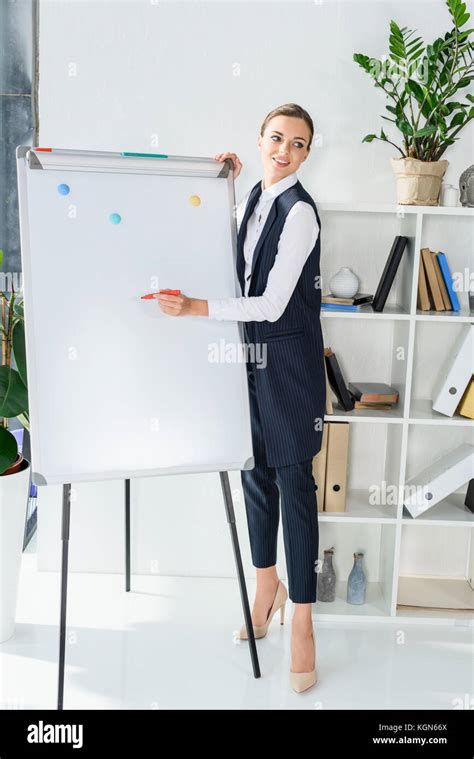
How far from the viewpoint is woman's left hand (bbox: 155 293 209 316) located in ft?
7.20

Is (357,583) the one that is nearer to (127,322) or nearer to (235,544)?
(235,544)

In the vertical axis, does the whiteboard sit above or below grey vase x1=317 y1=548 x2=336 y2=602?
above

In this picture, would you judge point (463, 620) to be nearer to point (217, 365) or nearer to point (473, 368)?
point (473, 368)

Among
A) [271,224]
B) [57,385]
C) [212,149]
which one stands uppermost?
[212,149]

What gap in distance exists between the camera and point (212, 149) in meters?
2.85

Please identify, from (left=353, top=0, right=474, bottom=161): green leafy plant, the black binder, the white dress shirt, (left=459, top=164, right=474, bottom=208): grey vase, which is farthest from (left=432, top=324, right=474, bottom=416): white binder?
the white dress shirt

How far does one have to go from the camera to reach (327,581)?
2869 mm

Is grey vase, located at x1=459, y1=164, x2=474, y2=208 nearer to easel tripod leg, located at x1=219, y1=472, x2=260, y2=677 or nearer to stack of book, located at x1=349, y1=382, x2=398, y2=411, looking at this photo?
stack of book, located at x1=349, y1=382, x2=398, y2=411

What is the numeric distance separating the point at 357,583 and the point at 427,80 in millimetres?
1712

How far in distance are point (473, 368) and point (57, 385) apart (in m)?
1.39

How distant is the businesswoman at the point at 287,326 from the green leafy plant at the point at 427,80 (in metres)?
0.45

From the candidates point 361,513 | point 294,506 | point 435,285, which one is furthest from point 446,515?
point 435,285

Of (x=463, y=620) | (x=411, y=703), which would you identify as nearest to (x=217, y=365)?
(x=411, y=703)

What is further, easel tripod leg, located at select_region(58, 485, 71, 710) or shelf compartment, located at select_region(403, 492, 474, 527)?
shelf compartment, located at select_region(403, 492, 474, 527)
